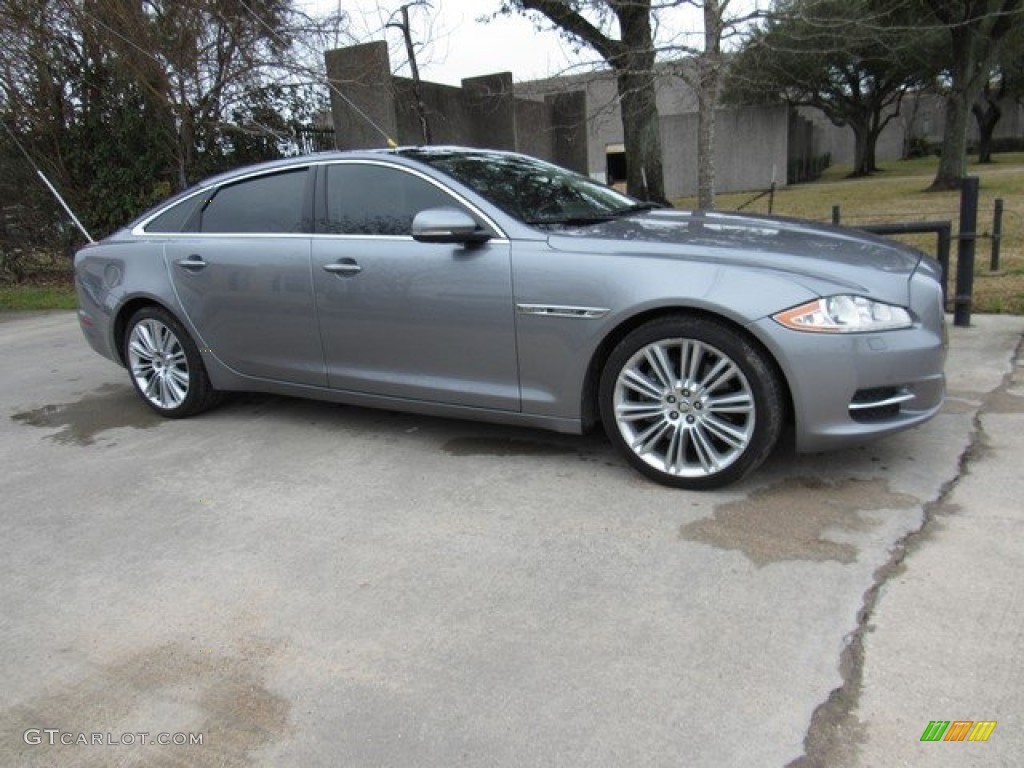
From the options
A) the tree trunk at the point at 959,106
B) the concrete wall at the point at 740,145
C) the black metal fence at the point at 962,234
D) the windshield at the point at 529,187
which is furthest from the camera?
the concrete wall at the point at 740,145

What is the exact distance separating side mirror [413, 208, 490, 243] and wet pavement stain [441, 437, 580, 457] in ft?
3.77

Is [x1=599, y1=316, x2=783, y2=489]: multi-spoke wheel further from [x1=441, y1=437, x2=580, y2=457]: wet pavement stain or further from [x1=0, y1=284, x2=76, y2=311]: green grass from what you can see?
[x1=0, y1=284, x2=76, y2=311]: green grass

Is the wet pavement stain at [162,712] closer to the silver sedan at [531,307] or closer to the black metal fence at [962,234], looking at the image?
the silver sedan at [531,307]

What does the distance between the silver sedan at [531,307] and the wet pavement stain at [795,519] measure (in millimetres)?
231

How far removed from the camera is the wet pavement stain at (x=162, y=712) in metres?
Answer: 2.31

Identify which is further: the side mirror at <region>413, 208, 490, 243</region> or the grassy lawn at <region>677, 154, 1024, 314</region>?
the grassy lawn at <region>677, 154, 1024, 314</region>

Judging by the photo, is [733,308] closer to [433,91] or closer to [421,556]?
[421,556]

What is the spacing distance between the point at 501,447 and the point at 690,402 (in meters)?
1.23

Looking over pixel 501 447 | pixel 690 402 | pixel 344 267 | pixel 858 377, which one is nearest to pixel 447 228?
pixel 344 267

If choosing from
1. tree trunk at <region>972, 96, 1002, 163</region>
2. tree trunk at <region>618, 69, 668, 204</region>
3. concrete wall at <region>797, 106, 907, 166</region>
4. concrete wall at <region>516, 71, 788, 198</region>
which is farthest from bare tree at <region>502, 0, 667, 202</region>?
concrete wall at <region>797, 106, 907, 166</region>

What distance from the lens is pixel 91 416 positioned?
5637mm

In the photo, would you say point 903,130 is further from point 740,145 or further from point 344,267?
point 344,267

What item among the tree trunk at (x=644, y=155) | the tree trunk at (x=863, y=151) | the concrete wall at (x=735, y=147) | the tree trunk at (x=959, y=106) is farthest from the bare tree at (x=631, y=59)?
the tree trunk at (x=863, y=151)

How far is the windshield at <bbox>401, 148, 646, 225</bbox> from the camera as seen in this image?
13.9 feet
